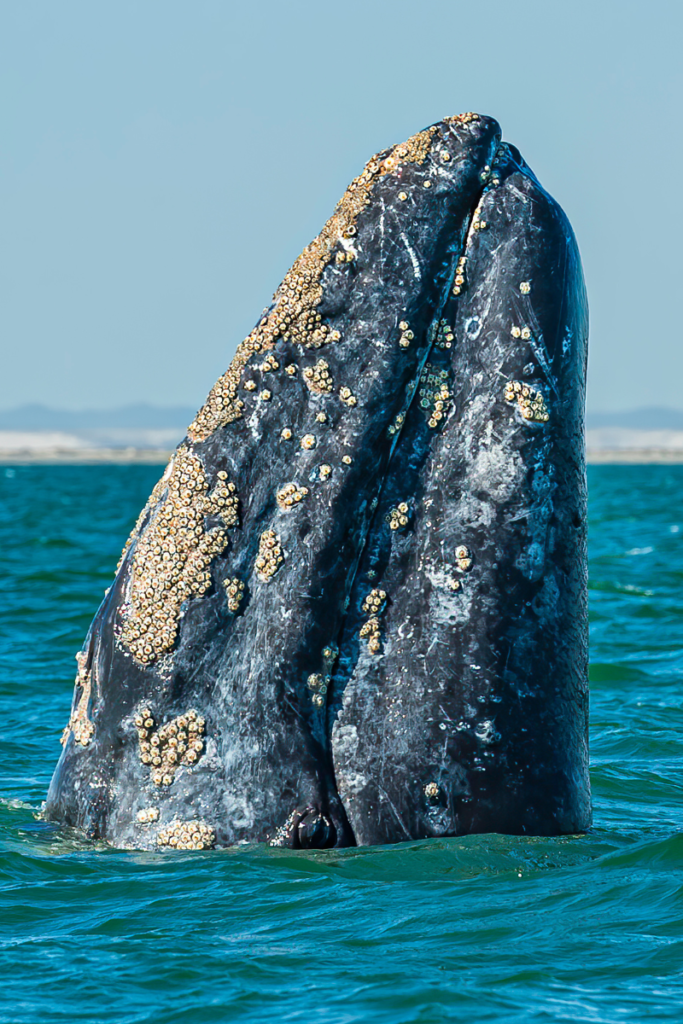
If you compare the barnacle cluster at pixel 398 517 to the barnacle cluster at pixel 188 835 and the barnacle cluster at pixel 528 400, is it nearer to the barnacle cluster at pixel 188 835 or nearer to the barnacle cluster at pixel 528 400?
the barnacle cluster at pixel 528 400

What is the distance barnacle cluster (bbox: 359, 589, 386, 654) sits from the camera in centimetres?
505

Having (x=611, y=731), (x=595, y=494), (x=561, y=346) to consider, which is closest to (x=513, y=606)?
(x=561, y=346)

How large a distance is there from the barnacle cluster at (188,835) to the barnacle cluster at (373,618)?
89 centimetres

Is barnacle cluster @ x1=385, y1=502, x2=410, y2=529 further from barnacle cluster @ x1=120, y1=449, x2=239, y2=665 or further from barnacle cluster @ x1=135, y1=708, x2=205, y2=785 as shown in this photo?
barnacle cluster @ x1=135, y1=708, x2=205, y2=785

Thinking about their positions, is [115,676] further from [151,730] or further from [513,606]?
[513,606]

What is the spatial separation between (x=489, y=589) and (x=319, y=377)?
1010mm

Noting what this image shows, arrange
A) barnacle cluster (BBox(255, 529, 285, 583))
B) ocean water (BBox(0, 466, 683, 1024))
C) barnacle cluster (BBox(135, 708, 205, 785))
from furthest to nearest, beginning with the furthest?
barnacle cluster (BBox(255, 529, 285, 583)), barnacle cluster (BBox(135, 708, 205, 785)), ocean water (BBox(0, 466, 683, 1024))

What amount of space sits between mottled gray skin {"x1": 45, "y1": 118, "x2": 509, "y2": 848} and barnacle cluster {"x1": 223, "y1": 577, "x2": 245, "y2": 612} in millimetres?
25

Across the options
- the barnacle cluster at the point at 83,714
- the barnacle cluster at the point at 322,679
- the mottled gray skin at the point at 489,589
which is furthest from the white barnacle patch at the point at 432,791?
the barnacle cluster at the point at 83,714

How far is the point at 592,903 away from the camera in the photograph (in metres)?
4.88

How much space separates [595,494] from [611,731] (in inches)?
1775

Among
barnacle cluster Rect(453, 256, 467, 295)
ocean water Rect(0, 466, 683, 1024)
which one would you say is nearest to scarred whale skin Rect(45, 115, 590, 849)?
barnacle cluster Rect(453, 256, 467, 295)

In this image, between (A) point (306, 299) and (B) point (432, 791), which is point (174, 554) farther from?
(B) point (432, 791)

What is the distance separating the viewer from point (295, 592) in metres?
4.97
